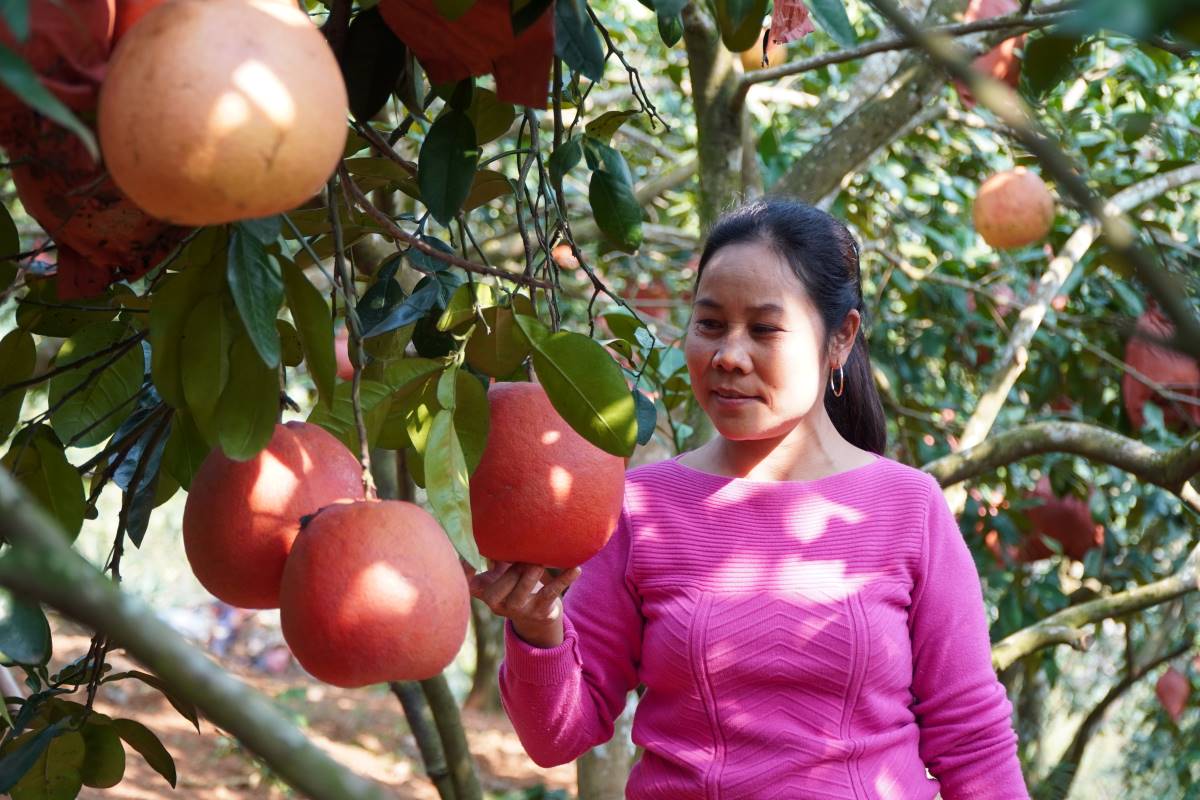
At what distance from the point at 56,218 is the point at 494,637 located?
211 inches

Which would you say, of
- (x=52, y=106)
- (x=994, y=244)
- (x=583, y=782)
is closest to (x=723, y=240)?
(x=52, y=106)

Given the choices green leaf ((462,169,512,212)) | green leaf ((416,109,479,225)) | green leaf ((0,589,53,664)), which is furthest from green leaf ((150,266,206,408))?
green leaf ((462,169,512,212))

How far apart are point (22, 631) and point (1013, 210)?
2542mm

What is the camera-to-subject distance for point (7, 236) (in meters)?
1.04

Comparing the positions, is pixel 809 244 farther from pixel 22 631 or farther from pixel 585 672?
pixel 22 631

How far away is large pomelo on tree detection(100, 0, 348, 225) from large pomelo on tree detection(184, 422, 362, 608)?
0.78ft

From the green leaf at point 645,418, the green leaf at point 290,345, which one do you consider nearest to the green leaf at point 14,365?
the green leaf at point 290,345

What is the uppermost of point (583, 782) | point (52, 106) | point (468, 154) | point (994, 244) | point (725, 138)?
point (52, 106)

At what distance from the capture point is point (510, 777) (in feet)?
17.6

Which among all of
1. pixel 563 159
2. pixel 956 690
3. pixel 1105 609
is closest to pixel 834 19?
pixel 563 159

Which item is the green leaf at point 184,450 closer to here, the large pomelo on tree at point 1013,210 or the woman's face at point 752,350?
the woman's face at point 752,350

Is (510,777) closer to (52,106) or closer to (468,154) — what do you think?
(468,154)

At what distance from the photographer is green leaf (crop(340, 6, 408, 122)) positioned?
1.00m

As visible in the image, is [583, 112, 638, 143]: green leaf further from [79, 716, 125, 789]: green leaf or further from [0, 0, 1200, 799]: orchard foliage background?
[79, 716, 125, 789]: green leaf
